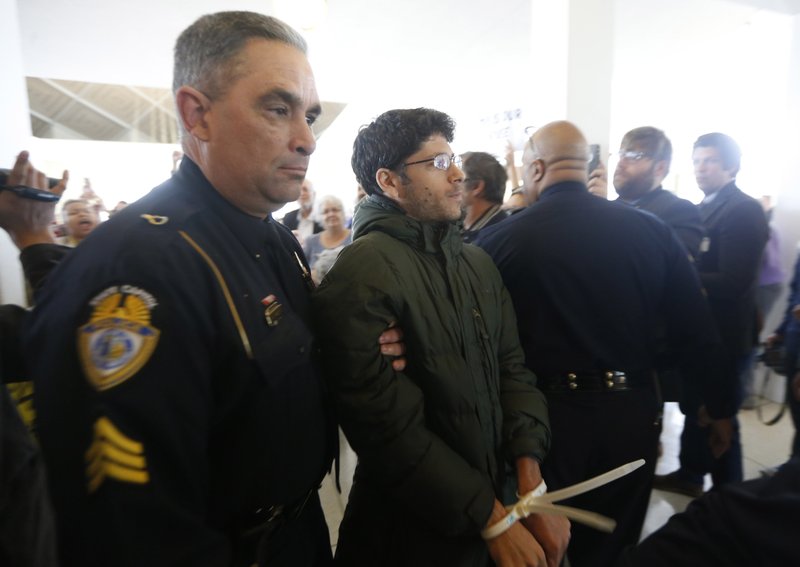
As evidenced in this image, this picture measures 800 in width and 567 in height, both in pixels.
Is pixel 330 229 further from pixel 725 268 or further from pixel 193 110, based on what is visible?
pixel 193 110

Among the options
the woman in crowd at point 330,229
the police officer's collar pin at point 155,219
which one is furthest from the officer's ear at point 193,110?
the woman in crowd at point 330,229

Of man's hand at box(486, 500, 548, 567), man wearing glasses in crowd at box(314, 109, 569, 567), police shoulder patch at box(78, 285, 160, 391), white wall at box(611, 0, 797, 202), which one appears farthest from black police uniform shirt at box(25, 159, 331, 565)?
white wall at box(611, 0, 797, 202)

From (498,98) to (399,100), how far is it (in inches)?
68.1

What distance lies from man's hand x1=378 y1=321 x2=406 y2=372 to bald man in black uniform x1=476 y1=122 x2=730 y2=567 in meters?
0.60

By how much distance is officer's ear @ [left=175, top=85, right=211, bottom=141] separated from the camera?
2.75ft

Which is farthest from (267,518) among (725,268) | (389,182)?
(725,268)

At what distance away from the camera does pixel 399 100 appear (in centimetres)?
755

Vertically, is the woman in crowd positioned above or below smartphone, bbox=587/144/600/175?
below

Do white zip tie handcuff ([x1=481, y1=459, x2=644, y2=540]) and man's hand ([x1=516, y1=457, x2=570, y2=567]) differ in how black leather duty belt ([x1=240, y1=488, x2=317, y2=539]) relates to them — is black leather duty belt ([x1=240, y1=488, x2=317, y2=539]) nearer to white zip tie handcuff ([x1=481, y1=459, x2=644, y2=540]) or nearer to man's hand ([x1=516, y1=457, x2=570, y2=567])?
white zip tie handcuff ([x1=481, y1=459, x2=644, y2=540])

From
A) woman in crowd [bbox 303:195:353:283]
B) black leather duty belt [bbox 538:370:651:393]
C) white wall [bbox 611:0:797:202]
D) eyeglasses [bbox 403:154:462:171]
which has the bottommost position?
black leather duty belt [bbox 538:370:651:393]

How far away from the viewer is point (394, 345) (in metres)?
1.12

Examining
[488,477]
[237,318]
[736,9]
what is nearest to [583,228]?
[488,477]

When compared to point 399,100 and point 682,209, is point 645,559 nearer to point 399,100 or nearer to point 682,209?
point 682,209

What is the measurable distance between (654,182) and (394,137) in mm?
1878
